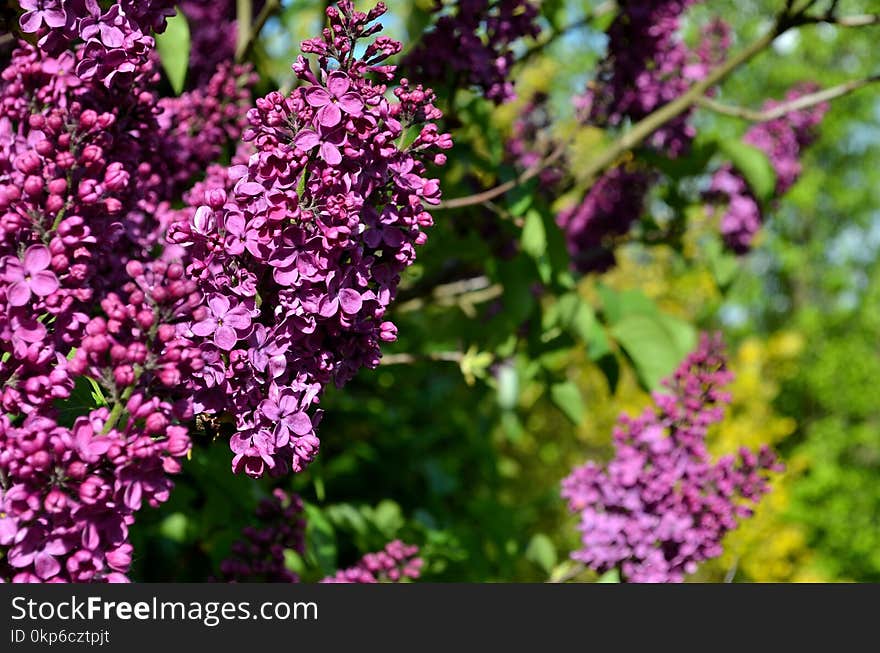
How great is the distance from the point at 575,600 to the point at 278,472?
0.71m

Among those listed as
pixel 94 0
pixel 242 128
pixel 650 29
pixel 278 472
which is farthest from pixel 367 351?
pixel 650 29

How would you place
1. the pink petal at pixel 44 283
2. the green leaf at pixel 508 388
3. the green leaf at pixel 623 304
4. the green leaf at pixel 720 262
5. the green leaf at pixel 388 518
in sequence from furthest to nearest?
the green leaf at pixel 508 388
the green leaf at pixel 720 262
the green leaf at pixel 388 518
the green leaf at pixel 623 304
the pink petal at pixel 44 283

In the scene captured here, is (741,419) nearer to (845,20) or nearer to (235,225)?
(845,20)

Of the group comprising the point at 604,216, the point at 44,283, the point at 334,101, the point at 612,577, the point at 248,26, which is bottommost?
the point at 612,577

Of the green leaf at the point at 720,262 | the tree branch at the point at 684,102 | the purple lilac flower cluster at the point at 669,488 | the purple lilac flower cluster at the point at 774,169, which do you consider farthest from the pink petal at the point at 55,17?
the purple lilac flower cluster at the point at 774,169

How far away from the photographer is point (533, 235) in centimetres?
262

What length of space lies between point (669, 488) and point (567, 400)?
3.15 feet

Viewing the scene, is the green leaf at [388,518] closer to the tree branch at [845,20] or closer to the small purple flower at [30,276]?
the small purple flower at [30,276]

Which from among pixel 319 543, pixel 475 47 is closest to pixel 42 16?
pixel 475 47

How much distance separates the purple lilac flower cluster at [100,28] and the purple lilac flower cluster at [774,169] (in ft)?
10.5

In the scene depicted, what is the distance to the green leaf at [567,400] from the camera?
3.40m

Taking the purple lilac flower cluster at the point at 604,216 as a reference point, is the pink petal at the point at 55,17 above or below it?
below

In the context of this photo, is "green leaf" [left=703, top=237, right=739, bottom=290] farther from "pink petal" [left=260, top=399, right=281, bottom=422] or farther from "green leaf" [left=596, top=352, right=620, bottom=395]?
"pink petal" [left=260, top=399, right=281, bottom=422]

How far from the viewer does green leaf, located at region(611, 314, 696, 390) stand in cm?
303
